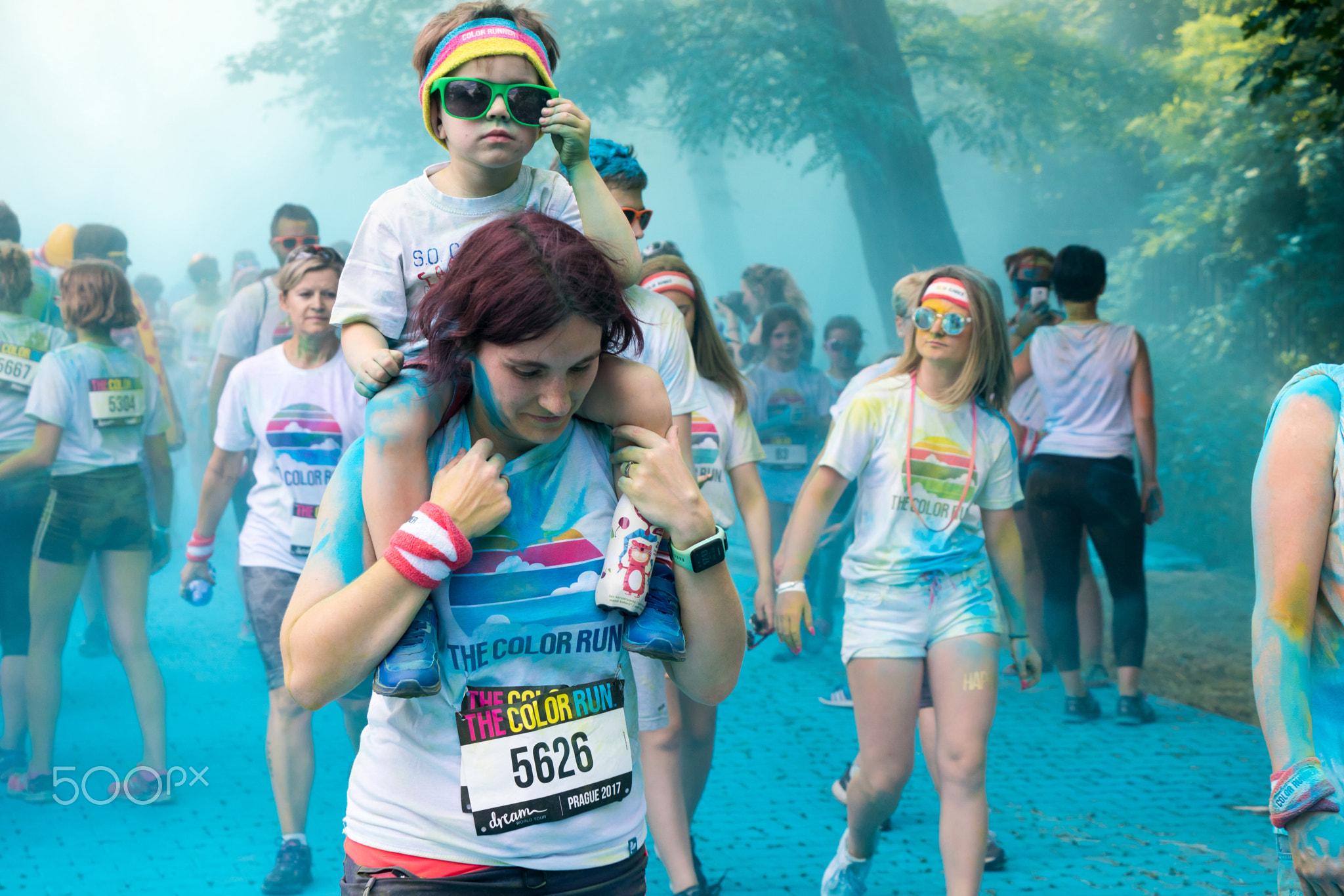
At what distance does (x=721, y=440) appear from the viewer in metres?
4.51

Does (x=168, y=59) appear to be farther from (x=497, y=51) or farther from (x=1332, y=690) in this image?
A: (x=1332, y=690)

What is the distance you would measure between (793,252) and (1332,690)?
9962 mm

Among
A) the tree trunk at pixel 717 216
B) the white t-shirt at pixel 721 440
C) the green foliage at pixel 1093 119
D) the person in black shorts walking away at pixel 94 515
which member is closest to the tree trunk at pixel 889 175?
the green foliage at pixel 1093 119

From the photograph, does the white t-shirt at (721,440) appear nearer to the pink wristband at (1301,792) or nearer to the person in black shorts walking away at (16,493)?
the pink wristband at (1301,792)

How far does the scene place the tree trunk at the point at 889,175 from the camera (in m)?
11.5

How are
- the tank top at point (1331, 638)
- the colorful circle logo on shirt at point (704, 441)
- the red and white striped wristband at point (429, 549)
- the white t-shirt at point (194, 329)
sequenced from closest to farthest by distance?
the red and white striped wristband at point (429, 549) < the tank top at point (1331, 638) < the colorful circle logo on shirt at point (704, 441) < the white t-shirt at point (194, 329)

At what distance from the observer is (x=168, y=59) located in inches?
344

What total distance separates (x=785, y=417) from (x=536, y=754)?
620 cm

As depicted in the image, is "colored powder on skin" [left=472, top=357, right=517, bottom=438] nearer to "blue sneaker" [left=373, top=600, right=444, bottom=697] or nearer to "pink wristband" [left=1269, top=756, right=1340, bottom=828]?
"blue sneaker" [left=373, top=600, right=444, bottom=697]

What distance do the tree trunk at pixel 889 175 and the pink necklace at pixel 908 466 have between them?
7.65 metres

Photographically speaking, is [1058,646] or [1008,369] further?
[1058,646]

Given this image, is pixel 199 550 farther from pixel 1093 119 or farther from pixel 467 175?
pixel 1093 119

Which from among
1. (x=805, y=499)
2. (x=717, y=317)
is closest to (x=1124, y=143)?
(x=717, y=317)

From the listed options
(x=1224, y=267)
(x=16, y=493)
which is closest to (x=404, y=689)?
(x=16, y=493)
